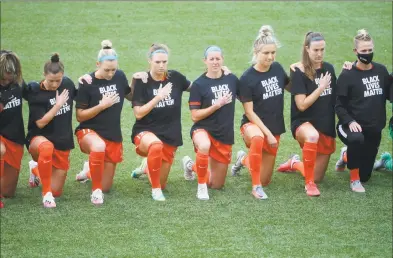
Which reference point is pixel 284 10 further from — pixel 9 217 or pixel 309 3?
pixel 9 217

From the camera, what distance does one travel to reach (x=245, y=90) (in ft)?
27.4

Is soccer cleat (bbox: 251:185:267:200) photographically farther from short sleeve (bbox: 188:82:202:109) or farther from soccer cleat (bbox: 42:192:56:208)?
soccer cleat (bbox: 42:192:56:208)

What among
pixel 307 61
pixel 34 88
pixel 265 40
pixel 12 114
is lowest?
pixel 12 114

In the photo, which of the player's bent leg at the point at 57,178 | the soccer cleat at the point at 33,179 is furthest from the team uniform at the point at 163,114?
the soccer cleat at the point at 33,179

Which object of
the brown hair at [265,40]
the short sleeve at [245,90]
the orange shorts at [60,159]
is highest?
the brown hair at [265,40]

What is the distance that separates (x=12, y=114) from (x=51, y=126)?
367 mm

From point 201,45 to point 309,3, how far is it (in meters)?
2.26

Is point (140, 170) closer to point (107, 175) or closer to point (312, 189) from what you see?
point (107, 175)

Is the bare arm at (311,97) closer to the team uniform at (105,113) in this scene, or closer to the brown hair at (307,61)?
the brown hair at (307,61)

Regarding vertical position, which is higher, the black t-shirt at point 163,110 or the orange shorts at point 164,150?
the black t-shirt at point 163,110

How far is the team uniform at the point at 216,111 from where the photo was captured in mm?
8266

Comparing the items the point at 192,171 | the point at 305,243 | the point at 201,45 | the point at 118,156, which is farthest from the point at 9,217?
Result: the point at 201,45

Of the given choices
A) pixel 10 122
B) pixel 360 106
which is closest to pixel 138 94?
pixel 10 122

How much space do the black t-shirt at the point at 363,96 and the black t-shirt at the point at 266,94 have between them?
59cm
